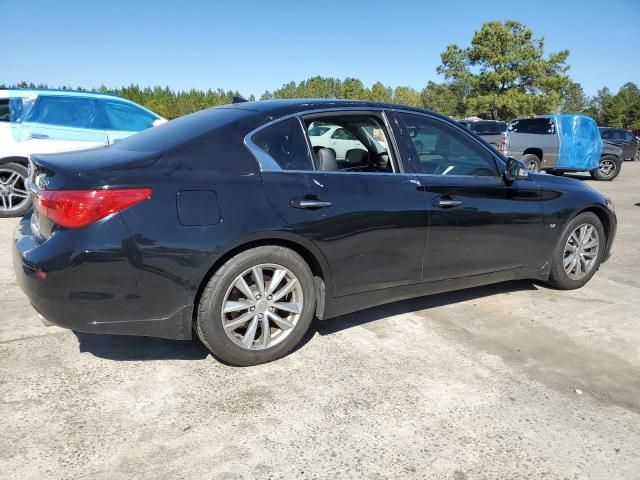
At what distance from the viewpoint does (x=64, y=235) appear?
2650mm

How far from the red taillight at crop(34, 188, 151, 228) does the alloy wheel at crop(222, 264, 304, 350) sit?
0.72 meters

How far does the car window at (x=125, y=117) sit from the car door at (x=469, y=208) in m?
5.64

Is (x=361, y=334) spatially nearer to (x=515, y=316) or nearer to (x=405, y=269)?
(x=405, y=269)

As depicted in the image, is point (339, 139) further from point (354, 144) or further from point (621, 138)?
point (621, 138)

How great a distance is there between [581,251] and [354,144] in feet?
7.63

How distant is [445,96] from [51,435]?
6937cm

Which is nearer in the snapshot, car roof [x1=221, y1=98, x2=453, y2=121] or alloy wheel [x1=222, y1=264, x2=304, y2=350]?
alloy wheel [x1=222, y1=264, x2=304, y2=350]

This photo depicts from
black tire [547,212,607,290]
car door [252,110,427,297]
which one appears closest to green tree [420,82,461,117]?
black tire [547,212,607,290]

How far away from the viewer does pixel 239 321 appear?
3059 mm

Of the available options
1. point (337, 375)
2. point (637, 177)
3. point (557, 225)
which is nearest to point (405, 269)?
point (337, 375)

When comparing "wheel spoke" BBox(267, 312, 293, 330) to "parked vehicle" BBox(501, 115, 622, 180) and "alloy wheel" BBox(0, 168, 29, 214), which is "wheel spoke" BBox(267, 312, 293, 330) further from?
"parked vehicle" BBox(501, 115, 622, 180)

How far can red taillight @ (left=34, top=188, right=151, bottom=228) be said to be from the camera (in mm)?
2639

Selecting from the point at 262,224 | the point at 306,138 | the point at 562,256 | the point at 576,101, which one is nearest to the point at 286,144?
the point at 306,138

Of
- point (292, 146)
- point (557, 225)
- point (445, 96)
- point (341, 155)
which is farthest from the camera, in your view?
point (445, 96)
